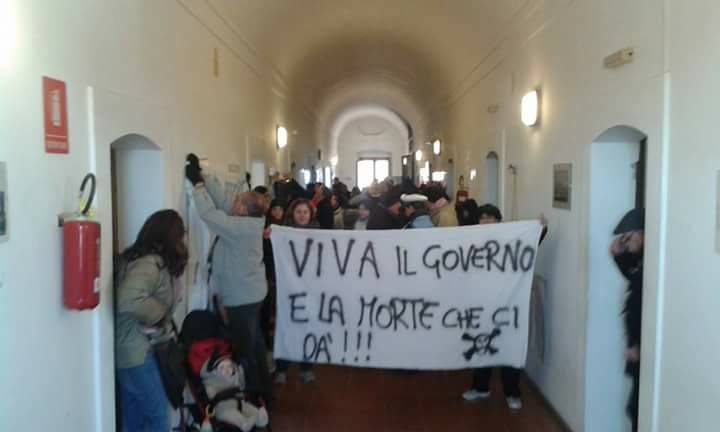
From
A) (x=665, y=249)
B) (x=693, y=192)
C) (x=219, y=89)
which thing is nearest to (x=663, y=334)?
(x=665, y=249)

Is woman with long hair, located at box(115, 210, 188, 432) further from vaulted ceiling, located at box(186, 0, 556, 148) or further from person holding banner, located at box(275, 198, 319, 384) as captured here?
vaulted ceiling, located at box(186, 0, 556, 148)

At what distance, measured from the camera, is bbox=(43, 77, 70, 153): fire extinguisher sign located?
2582mm

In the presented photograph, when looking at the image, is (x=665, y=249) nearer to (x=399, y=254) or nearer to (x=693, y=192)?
(x=693, y=192)

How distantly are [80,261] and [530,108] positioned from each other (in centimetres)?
394

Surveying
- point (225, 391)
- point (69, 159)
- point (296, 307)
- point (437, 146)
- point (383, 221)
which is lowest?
point (225, 391)

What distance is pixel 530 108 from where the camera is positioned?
527 cm

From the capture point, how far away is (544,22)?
4914 millimetres

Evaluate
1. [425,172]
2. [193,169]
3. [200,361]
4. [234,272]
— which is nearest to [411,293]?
[234,272]

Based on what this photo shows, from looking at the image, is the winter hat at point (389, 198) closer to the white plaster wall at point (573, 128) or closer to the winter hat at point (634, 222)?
the white plaster wall at point (573, 128)

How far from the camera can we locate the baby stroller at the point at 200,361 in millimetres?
3982

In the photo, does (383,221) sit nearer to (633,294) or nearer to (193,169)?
(193,169)

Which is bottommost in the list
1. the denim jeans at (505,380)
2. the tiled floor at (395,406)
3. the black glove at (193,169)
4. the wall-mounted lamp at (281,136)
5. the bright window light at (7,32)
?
the tiled floor at (395,406)

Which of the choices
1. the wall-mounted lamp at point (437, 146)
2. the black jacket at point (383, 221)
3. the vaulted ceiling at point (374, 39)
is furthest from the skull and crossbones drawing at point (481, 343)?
the wall-mounted lamp at point (437, 146)

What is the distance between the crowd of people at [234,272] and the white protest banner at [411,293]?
1.02 ft
